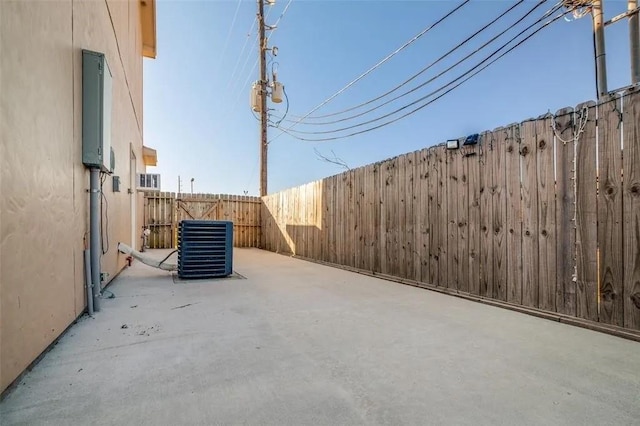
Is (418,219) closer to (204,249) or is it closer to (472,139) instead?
(472,139)

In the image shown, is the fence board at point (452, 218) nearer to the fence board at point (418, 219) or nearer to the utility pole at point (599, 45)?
the fence board at point (418, 219)

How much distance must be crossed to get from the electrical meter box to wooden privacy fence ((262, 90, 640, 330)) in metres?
3.58

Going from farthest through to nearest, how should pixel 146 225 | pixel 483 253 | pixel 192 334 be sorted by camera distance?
pixel 146 225 → pixel 483 253 → pixel 192 334

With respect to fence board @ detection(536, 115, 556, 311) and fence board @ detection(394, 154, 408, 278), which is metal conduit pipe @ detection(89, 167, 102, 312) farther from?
fence board @ detection(536, 115, 556, 311)

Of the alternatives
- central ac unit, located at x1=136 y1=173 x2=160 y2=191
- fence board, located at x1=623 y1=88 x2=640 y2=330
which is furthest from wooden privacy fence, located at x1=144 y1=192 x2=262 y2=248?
fence board, located at x1=623 y1=88 x2=640 y2=330

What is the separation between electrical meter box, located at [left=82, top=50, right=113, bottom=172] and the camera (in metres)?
2.79

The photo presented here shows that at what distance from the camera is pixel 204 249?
16.0 ft

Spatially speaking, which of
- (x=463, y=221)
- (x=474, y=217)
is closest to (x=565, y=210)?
(x=474, y=217)

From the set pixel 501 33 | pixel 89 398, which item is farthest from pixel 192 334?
pixel 501 33

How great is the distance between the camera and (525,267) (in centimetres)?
308

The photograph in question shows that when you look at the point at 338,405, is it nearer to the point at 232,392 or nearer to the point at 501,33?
the point at 232,392

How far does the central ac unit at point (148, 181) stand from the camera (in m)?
7.54

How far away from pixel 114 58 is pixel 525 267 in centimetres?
557

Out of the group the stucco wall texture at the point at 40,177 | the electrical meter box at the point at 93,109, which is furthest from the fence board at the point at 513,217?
the electrical meter box at the point at 93,109
